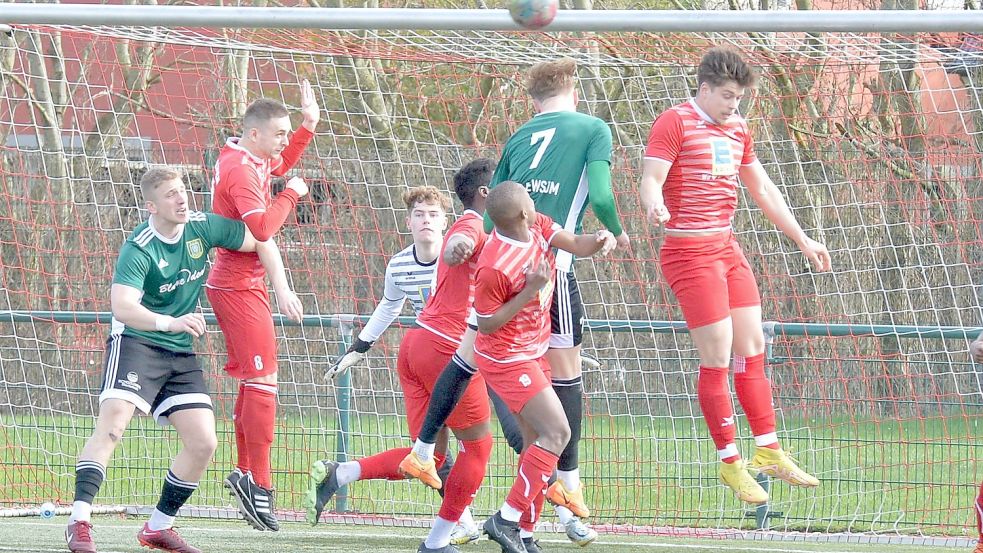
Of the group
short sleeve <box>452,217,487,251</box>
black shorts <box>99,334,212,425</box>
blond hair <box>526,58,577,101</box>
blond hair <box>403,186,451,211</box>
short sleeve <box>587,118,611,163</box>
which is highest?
blond hair <box>526,58,577,101</box>

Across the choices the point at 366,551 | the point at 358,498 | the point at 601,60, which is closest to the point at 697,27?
the point at 601,60

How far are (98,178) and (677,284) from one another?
5705 mm

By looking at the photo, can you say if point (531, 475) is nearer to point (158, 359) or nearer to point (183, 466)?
point (183, 466)

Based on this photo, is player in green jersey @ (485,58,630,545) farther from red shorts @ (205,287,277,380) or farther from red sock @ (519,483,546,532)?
red shorts @ (205,287,277,380)

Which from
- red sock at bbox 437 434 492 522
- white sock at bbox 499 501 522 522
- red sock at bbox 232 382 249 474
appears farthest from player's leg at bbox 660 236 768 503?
red sock at bbox 232 382 249 474

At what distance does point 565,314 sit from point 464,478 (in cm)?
87

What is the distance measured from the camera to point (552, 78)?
5.95 m

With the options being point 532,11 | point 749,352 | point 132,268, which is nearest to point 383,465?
point 132,268

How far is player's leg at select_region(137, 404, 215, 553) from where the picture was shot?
5938mm

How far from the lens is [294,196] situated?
649 cm

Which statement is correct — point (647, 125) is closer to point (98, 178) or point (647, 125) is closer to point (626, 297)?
point (626, 297)

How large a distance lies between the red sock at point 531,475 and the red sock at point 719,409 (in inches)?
31.0

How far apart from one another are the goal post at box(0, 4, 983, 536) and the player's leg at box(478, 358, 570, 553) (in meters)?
2.38

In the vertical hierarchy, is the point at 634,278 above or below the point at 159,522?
above
